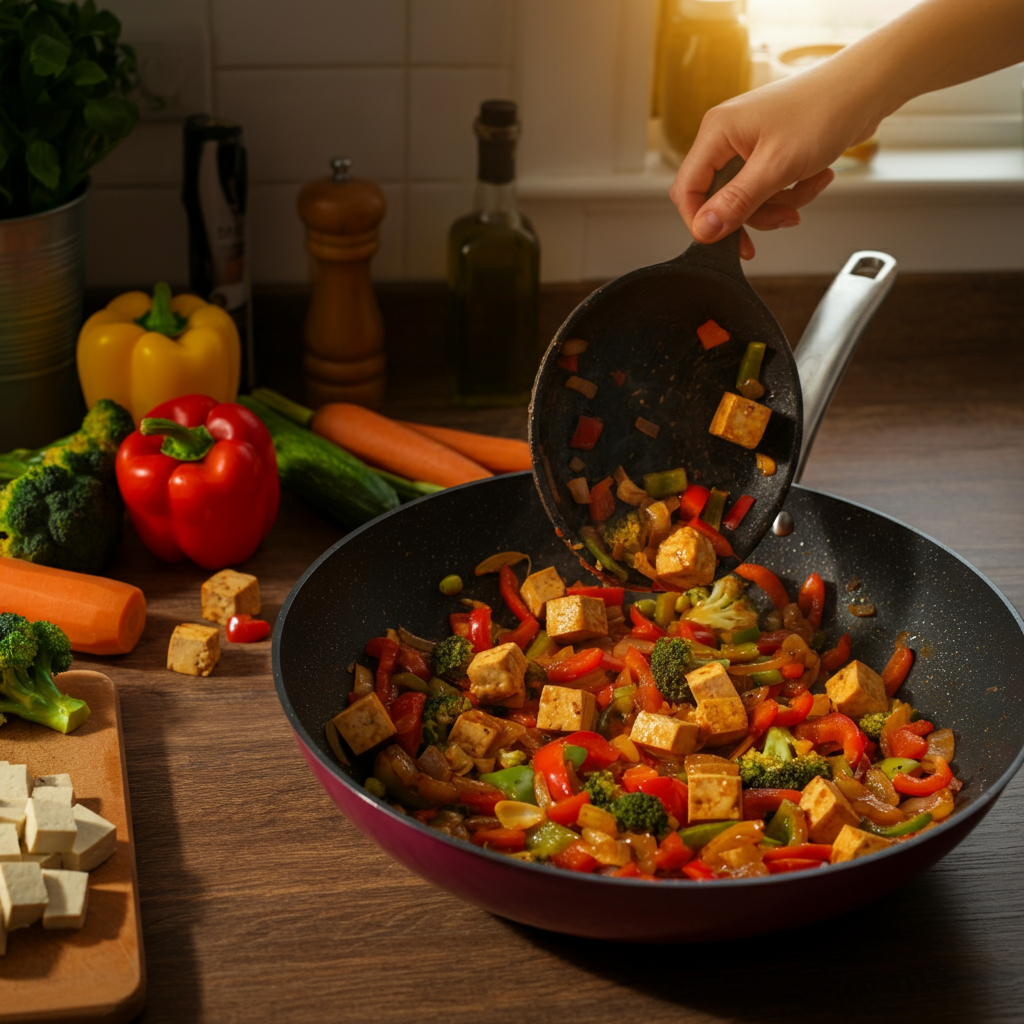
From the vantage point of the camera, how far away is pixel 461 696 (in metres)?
1.49

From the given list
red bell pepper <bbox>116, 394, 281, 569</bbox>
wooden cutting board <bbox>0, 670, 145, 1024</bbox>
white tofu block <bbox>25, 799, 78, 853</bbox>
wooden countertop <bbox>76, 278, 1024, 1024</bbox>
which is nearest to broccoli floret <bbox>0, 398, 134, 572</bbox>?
red bell pepper <bbox>116, 394, 281, 569</bbox>

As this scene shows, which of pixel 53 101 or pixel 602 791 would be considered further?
pixel 53 101

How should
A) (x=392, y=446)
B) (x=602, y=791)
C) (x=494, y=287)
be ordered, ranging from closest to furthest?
(x=602, y=791)
(x=392, y=446)
(x=494, y=287)

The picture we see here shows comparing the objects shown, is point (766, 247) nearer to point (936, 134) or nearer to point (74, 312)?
point (936, 134)

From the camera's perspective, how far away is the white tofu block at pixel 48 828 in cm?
113

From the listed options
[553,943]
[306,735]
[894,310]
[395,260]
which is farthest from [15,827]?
[894,310]

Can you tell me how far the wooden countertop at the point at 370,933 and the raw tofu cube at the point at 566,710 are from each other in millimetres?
270

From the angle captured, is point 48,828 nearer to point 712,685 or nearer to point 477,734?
point 477,734

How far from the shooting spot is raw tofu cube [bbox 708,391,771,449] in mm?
1442

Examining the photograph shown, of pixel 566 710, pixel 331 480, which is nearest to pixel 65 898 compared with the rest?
pixel 566 710

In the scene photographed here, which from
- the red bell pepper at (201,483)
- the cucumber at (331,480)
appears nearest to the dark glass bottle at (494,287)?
the cucumber at (331,480)

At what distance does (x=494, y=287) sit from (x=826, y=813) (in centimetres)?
118

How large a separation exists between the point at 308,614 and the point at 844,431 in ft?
4.00

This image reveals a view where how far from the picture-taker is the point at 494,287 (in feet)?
6.92
